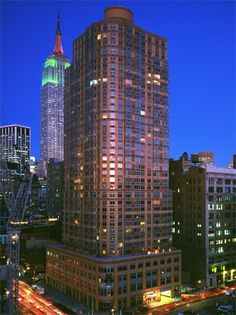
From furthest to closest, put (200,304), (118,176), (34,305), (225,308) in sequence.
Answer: (118,176)
(200,304)
(225,308)
(34,305)

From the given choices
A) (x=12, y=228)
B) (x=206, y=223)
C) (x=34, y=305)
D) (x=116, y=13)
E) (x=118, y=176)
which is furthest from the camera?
(x=206, y=223)

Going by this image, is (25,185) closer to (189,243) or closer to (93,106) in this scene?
(93,106)

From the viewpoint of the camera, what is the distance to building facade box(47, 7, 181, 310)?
105062 millimetres

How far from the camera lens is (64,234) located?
12606cm

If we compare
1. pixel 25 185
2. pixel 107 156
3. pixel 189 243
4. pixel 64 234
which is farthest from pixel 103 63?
pixel 189 243

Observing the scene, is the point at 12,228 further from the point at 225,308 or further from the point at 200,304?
the point at 225,308

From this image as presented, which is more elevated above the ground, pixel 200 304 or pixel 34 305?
pixel 34 305

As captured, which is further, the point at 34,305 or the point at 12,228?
the point at 34,305

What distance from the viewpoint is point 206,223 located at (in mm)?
124438

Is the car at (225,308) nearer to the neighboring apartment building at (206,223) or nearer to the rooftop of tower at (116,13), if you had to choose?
the neighboring apartment building at (206,223)

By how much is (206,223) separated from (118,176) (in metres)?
35.8

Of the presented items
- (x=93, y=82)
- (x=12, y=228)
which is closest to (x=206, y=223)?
(x=93, y=82)

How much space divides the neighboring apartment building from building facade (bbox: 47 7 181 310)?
13.0 m

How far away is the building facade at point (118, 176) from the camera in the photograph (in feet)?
345
